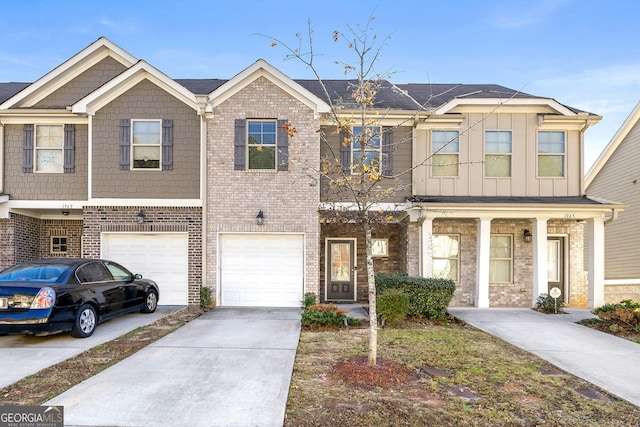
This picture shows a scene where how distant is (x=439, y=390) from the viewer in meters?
5.00

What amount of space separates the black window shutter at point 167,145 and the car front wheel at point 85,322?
472 cm

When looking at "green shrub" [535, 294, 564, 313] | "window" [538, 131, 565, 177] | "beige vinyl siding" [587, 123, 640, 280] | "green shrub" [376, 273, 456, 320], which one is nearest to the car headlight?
"green shrub" [376, 273, 456, 320]

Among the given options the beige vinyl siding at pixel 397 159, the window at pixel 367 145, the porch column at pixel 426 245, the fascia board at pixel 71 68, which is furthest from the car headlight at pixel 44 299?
the porch column at pixel 426 245

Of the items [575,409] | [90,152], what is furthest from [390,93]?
[575,409]

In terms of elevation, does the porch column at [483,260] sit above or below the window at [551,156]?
below

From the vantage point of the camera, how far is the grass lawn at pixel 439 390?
13.8 ft

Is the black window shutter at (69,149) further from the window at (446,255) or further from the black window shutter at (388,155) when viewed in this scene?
the window at (446,255)

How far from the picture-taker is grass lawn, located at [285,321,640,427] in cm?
422

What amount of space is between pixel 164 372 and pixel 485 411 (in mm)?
4043

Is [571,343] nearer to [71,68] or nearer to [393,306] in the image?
[393,306]

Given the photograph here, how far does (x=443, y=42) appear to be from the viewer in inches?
638

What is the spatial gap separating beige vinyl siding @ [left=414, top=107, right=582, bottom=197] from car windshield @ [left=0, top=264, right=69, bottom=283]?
30.3 feet

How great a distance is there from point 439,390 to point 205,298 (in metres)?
7.52

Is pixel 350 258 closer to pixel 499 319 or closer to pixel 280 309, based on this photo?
pixel 280 309
